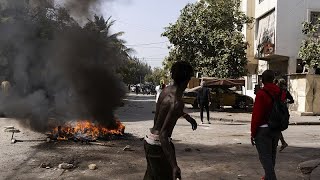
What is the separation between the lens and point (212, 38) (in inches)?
957

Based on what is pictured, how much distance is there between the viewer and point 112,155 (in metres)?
7.89

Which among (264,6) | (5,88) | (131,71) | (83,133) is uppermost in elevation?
(264,6)

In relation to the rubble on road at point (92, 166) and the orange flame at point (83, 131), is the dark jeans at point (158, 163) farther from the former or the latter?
A: the orange flame at point (83, 131)

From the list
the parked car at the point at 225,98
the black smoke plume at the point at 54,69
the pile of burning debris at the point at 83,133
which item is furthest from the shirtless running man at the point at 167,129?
the parked car at the point at 225,98

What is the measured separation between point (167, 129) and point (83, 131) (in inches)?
252

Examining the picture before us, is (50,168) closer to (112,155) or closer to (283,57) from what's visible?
(112,155)

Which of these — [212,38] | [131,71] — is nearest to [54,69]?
[212,38]

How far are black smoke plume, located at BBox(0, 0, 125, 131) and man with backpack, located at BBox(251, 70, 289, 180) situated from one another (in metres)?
5.67

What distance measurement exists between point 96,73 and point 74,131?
1587 mm

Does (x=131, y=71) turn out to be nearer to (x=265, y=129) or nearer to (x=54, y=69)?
(x=54, y=69)

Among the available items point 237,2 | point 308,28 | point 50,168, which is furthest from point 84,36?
point 237,2

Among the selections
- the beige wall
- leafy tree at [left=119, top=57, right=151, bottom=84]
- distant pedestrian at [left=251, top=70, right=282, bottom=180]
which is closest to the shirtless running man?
distant pedestrian at [left=251, top=70, right=282, bottom=180]

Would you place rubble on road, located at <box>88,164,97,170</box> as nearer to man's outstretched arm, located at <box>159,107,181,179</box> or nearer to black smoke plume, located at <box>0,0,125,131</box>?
black smoke plume, located at <box>0,0,125,131</box>

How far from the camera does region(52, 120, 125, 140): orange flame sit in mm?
9344
